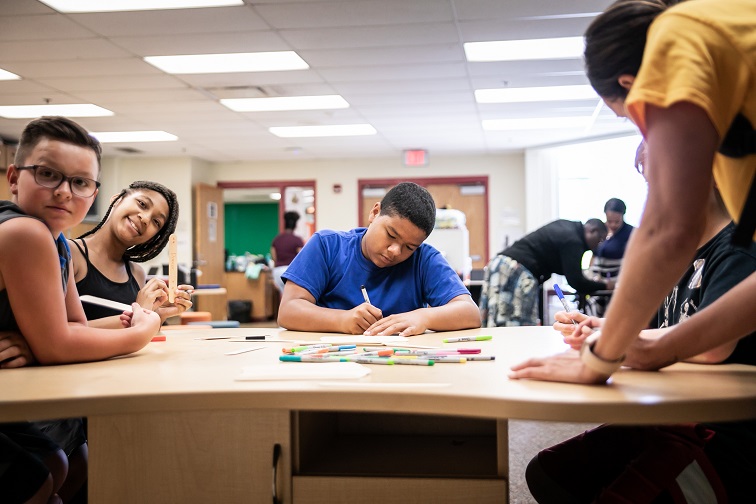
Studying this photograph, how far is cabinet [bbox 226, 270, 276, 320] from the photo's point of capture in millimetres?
10648

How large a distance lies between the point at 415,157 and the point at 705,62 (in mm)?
9763

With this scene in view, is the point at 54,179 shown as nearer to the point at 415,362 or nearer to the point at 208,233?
the point at 415,362

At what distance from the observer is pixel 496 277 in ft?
14.1

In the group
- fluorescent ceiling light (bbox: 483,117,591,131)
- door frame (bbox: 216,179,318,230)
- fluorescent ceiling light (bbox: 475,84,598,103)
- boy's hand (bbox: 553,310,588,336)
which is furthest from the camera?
door frame (bbox: 216,179,318,230)

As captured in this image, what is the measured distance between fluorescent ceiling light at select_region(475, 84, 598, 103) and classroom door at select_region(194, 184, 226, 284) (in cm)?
530

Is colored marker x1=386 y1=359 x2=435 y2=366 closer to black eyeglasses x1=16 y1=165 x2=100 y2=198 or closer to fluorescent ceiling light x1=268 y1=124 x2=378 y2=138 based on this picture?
black eyeglasses x1=16 y1=165 x2=100 y2=198

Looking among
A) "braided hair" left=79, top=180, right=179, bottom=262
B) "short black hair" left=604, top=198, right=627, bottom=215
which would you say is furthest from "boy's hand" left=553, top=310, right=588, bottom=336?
"short black hair" left=604, top=198, right=627, bottom=215

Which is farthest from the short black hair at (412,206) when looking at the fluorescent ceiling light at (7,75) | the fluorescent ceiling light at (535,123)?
the fluorescent ceiling light at (535,123)

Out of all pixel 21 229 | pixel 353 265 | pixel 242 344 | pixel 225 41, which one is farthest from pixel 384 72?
pixel 21 229

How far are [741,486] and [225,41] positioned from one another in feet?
15.7

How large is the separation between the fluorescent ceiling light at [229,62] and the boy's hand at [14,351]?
175 inches

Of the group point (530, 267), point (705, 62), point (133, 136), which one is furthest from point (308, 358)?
point (133, 136)

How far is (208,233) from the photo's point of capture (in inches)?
429

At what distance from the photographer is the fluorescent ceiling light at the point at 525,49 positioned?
5.27 metres
